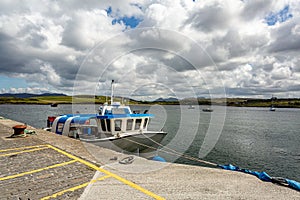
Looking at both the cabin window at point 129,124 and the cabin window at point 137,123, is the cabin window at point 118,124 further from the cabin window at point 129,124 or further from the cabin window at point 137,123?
the cabin window at point 137,123

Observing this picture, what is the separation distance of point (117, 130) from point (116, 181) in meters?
9.34

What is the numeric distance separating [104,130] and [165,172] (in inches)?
367

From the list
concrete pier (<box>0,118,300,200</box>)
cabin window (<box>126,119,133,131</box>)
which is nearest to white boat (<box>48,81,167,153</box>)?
cabin window (<box>126,119,133,131</box>)

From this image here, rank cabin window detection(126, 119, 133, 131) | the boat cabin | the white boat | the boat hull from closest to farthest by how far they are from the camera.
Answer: the boat hull
the white boat
the boat cabin
cabin window detection(126, 119, 133, 131)

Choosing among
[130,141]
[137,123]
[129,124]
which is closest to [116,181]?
[130,141]

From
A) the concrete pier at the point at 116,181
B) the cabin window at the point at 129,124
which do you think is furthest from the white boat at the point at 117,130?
the concrete pier at the point at 116,181

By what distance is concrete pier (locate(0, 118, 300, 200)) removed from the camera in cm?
500

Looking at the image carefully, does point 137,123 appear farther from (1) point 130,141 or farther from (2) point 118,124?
(1) point 130,141

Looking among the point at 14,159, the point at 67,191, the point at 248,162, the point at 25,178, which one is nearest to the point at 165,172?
the point at 67,191

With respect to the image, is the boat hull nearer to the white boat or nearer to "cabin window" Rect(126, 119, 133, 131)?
the white boat

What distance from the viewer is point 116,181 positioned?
5.75 m

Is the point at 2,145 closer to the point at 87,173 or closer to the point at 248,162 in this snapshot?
the point at 87,173

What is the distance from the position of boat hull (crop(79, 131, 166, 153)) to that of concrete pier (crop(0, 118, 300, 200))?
6.02 metres

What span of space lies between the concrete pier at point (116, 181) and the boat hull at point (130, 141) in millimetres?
6018
